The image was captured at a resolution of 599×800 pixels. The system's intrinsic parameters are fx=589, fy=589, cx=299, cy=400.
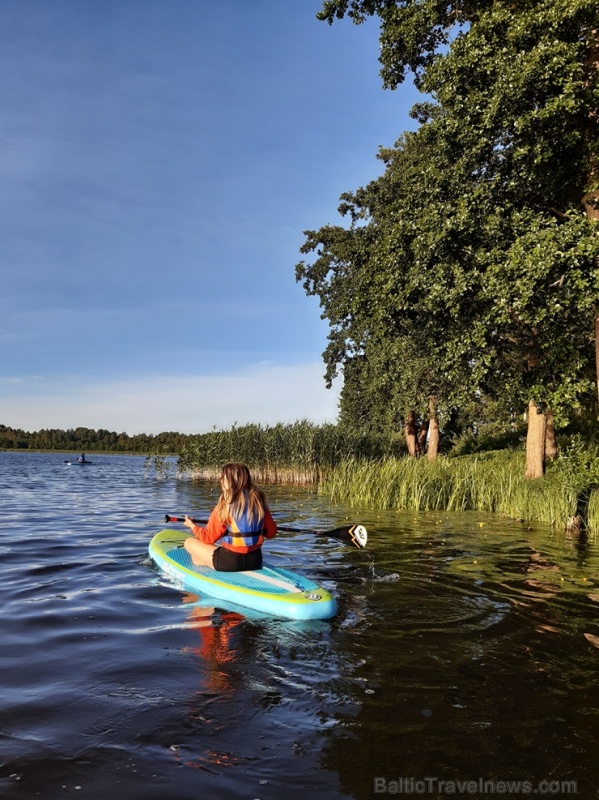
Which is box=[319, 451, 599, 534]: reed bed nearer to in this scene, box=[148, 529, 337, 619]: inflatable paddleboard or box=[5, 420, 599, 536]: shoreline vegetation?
box=[5, 420, 599, 536]: shoreline vegetation

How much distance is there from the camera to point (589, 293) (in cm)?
1095

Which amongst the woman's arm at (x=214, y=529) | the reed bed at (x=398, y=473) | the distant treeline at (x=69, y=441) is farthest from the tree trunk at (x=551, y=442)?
the distant treeline at (x=69, y=441)

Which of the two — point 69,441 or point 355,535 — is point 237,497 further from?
point 69,441

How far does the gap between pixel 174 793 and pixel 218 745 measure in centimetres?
52

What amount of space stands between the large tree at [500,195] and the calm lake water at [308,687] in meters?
5.24

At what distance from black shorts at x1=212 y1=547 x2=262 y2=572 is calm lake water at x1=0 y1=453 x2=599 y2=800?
0.53 m

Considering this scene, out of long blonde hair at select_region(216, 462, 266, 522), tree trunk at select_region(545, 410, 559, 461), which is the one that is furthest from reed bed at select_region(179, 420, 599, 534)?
long blonde hair at select_region(216, 462, 266, 522)

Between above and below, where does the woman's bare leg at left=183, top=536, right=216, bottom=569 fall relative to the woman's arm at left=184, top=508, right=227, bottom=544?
below

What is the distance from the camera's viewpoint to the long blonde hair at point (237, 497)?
725 cm

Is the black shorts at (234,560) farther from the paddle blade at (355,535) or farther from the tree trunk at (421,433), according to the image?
the tree trunk at (421,433)

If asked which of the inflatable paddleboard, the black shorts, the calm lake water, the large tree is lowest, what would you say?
the calm lake water

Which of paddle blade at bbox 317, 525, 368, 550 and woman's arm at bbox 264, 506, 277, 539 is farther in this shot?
paddle blade at bbox 317, 525, 368, 550

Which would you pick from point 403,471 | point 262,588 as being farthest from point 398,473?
point 262,588

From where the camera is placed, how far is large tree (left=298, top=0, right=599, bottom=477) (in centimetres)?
1135
